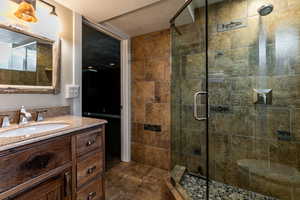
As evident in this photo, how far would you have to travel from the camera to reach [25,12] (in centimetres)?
115

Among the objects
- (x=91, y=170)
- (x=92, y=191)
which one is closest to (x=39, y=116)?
(x=91, y=170)

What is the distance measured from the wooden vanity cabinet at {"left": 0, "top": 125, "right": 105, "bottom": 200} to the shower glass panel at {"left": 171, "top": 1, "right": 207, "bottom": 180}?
1121 mm

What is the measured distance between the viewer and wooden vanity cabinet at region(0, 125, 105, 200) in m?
0.70

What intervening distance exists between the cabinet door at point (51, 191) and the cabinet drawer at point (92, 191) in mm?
114

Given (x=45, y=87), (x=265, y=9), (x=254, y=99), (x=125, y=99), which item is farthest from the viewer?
(x=125, y=99)

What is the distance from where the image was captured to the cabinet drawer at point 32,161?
675mm

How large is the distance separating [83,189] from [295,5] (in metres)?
2.47

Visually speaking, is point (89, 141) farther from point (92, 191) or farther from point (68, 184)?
point (92, 191)

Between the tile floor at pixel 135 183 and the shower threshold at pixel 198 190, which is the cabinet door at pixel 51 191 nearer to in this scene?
the tile floor at pixel 135 183

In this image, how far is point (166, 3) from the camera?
1550 mm

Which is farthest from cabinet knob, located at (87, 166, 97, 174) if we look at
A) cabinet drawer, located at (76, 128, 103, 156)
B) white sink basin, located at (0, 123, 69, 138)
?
white sink basin, located at (0, 123, 69, 138)

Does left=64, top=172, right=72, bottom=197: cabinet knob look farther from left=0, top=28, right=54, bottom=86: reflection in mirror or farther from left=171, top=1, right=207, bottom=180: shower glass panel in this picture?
left=171, top=1, right=207, bottom=180: shower glass panel

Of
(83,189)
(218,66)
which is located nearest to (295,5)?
(218,66)

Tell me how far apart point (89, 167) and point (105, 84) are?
2.70 m
